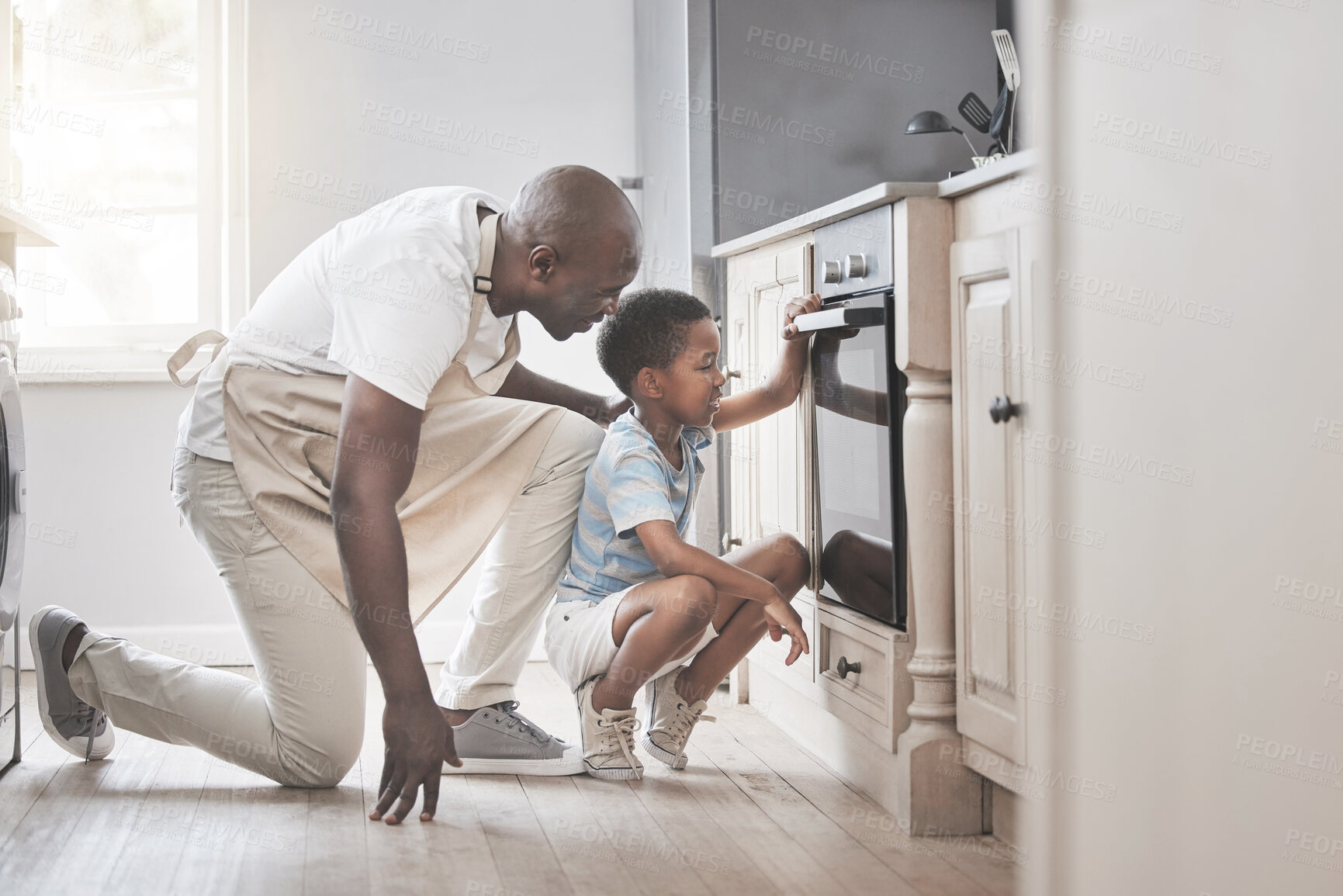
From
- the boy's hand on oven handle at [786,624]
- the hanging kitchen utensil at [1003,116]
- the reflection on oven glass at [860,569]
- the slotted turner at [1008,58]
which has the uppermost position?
the slotted turner at [1008,58]

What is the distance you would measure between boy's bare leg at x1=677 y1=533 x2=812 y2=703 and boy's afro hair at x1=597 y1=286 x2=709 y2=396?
1.04 ft

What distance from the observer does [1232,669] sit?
63cm

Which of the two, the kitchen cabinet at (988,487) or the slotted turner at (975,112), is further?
the slotted turner at (975,112)

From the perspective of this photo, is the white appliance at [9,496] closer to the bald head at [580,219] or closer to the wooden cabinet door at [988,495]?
the bald head at [580,219]

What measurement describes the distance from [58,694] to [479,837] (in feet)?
2.36

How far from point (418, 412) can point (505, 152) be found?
57.9 inches

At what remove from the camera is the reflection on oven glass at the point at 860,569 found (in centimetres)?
149

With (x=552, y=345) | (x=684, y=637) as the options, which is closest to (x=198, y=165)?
(x=552, y=345)

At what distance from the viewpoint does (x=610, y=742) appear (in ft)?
5.39

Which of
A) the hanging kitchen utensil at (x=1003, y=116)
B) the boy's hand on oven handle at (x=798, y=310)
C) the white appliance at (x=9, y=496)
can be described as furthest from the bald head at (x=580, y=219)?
the hanging kitchen utensil at (x=1003, y=116)

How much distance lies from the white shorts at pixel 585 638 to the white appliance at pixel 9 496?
789 mm

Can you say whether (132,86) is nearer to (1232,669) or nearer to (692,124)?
(692,124)

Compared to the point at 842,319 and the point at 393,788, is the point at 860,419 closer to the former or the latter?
the point at 842,319

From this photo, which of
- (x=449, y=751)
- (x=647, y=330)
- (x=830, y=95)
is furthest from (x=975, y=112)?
(x=449, y=751)
